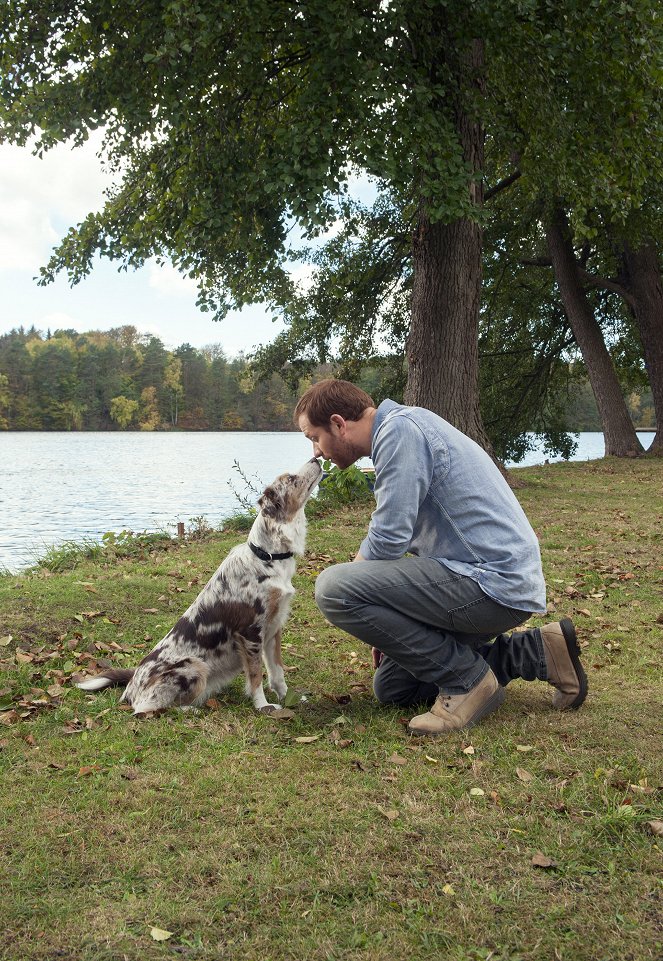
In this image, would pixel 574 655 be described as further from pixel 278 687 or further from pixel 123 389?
pixel 123 389

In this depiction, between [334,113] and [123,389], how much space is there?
63.7 metres

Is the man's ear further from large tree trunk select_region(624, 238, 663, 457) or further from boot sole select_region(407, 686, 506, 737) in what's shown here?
large tree trunk select_region(624, 238, 663, 457)

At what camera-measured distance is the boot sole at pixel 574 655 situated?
171 inches

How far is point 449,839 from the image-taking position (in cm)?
314

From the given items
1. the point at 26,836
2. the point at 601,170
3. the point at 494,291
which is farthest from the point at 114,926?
the point at 494,291

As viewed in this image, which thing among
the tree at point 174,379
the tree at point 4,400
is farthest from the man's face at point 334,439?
the tree at point 174,379

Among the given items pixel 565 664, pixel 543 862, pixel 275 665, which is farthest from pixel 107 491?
pixel 543 862

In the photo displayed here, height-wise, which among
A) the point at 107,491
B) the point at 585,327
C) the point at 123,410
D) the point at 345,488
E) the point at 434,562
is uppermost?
the point at 585,327

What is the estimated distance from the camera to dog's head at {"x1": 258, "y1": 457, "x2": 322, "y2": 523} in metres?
4.89

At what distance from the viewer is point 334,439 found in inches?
169

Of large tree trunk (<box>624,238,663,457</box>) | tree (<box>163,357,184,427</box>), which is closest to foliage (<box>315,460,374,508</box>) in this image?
large tree trunk (<box>624,238,663,457</box>)

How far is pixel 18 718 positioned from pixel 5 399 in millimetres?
67594

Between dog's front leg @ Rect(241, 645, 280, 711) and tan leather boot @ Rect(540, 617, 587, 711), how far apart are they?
1690 mm

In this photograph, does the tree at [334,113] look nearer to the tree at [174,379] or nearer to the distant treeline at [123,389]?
the distant treeline at [123,389]
